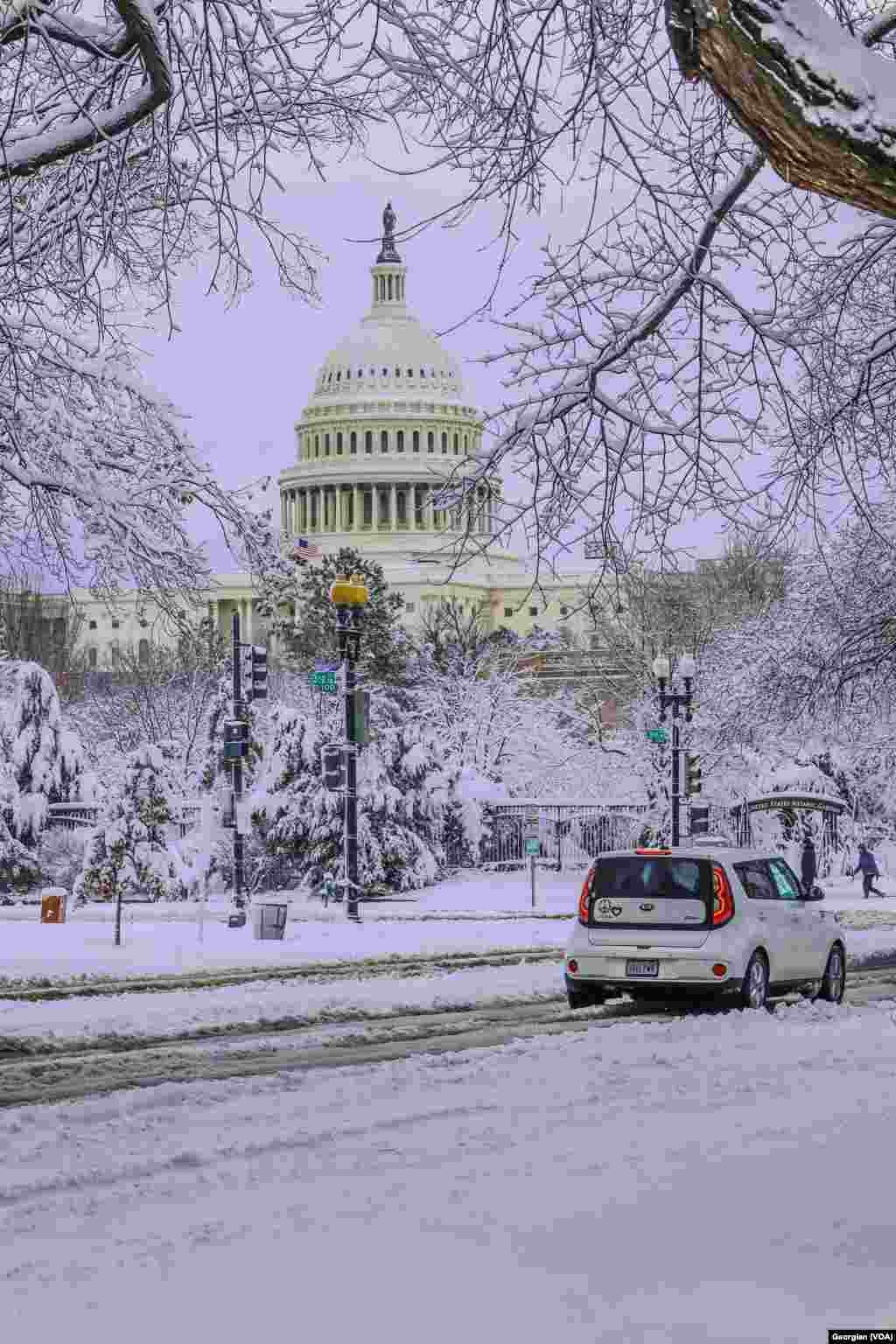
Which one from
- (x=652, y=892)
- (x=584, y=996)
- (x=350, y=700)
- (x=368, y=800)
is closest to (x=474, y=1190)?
(x=584, y=996)

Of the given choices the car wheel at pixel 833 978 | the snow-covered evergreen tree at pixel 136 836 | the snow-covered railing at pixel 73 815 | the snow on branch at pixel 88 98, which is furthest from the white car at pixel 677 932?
the snow-covered railing at pixel 73 815

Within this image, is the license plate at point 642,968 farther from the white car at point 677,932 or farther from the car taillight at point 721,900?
the car taillight at point 721,900

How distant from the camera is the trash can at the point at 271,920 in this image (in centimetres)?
3209

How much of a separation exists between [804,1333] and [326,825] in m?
47.1

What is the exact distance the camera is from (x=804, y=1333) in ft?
21.2

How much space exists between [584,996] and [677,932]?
1.05m

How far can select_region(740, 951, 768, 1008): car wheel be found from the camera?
18905 mm

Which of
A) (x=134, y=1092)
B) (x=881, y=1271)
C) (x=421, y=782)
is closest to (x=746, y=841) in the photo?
(x=421, y=782)

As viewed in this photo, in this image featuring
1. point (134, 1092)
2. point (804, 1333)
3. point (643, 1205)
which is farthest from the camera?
point (134, 1092)

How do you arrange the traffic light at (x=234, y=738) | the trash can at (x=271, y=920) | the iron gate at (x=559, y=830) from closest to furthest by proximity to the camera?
the trash can at (x=271, y=920), the traffic light at (x=234, y=738), the iron gate at (x=559, y=830)

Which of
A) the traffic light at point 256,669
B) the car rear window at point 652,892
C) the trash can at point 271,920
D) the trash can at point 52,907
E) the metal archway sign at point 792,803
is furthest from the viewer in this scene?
the metal archway sign at point 792,803

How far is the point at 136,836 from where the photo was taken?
148ft

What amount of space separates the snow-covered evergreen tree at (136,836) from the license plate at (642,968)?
25014mm

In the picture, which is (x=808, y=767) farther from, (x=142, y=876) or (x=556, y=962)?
(x=556, y=962)
